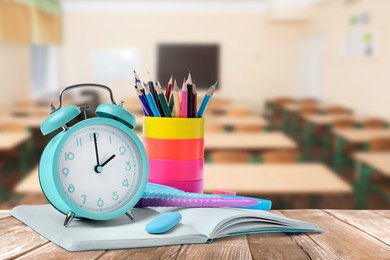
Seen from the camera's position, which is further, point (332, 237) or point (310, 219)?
point (310, 219)

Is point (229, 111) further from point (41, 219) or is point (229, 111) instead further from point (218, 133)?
point (41, 219)

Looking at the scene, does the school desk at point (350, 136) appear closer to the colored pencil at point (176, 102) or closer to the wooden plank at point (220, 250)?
the colored pencil at point (176, 102)

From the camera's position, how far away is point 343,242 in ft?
2.82

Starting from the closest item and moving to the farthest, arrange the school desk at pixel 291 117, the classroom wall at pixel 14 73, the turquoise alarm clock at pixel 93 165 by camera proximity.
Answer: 1. the turquoise alarm clock at pixel 93 165
2. the classroom wall at pixel 14 73
3. the school desk at pixel 291 117

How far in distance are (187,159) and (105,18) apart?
10.1 m

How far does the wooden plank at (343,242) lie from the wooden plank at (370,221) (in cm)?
2

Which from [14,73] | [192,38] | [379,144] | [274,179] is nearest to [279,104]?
[192,38]

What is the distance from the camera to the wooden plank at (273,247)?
79cm

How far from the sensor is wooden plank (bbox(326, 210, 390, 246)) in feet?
3.00

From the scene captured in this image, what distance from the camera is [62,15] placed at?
1049cm

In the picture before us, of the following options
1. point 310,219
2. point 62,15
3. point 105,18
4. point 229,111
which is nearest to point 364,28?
point 229,111

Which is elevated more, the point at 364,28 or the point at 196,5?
the point at 196,5

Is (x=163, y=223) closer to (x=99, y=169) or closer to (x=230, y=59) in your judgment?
(x=99, y=169)

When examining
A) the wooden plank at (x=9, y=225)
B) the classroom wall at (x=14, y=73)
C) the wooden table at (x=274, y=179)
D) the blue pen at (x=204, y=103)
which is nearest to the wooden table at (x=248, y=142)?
the wooden table at (x=274, y=179)
